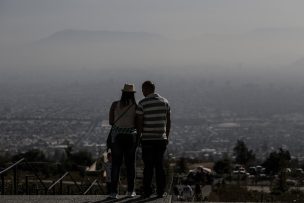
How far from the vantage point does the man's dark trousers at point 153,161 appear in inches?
325

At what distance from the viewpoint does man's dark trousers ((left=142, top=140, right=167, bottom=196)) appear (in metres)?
8.27

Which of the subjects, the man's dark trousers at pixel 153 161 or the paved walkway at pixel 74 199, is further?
the paved walkway at pixel 74 199

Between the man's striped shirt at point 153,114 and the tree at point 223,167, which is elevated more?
the man's striped shirt at point 153,114

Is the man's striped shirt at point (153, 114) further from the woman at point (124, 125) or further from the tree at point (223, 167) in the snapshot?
the tree at point (223, 167)

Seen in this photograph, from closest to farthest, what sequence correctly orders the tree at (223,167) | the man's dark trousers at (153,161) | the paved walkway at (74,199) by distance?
the man's dark trousers at (153,161) → the paved walkway at (74,199) → the tree at (223,167)

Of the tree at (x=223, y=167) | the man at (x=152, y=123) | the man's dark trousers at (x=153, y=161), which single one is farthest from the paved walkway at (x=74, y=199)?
the tree at (x=223, y=167)

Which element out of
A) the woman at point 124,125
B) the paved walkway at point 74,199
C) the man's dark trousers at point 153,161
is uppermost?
the woman at point 124,125

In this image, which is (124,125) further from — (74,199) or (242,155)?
(242,155)

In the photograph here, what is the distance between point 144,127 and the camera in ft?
27.0

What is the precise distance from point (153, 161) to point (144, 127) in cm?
47

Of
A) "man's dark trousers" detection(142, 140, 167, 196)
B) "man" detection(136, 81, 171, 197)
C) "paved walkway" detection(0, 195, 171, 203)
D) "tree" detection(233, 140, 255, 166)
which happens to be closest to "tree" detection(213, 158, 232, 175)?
"tree" detection(233, 140, 255, 166)

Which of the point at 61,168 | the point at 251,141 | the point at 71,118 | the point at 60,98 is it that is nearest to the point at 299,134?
the point at 251,141

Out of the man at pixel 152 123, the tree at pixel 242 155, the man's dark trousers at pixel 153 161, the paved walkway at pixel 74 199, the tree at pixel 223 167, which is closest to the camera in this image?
the man at pixel 152 123

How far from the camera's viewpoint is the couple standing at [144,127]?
818 cm
